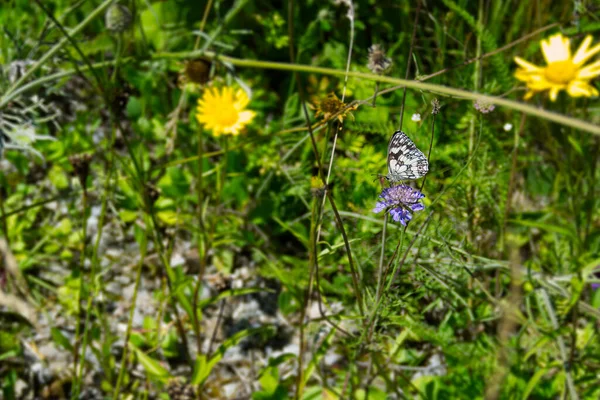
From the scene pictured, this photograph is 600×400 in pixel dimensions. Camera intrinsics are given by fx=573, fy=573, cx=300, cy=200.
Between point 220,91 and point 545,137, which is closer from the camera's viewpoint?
point 220,91

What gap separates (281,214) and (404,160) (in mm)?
1069

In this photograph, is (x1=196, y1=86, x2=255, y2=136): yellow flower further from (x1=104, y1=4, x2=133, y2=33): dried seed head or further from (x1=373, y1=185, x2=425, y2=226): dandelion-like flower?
(x1=373, y1=185, x2=425, y2=226): dandelion-like flower

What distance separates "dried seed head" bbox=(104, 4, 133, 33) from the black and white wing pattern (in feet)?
3.40

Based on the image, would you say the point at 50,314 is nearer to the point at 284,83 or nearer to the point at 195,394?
the point at 195,394

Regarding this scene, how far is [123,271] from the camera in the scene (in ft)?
6.14

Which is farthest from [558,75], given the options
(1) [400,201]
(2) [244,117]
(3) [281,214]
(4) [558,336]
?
(3) [281,214]

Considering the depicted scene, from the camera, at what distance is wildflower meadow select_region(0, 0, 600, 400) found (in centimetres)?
135

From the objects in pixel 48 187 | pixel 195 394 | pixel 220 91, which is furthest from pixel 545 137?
pixel 48 187

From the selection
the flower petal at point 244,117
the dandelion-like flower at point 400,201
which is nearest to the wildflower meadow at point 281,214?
the flower petal at point 244,117

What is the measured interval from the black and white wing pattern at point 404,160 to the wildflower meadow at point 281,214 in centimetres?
31

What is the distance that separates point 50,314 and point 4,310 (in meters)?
0.13

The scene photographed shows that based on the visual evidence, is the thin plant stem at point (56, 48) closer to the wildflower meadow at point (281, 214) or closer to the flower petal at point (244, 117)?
the wildflower meadow at point (281, 214)

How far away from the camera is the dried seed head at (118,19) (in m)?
1.52

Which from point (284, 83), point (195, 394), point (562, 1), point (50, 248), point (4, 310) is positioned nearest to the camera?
point (195, 394)
